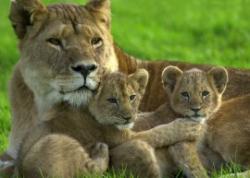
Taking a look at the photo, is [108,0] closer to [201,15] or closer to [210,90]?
[210,90]

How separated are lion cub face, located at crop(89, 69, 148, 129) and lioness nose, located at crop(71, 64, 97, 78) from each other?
14 centimetres

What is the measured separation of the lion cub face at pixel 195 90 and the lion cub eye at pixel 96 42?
1.70 ft

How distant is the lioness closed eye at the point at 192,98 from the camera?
6.77m

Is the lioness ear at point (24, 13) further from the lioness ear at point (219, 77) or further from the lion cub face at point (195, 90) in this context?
the lioness ear at point (219, 77)

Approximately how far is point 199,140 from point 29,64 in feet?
4.42

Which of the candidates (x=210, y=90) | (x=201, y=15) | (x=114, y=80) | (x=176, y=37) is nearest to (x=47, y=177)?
(x=114, y=80)

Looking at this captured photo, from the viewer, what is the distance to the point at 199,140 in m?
7.02

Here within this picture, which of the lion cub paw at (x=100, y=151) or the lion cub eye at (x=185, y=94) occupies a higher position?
the lion cub eye at (x=185, y=94)

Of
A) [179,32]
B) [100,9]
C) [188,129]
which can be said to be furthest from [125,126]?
[179,32]

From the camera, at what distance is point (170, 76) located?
23.4 ft

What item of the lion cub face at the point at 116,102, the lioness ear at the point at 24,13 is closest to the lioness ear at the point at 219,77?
the lion cub face at the point at 116,102

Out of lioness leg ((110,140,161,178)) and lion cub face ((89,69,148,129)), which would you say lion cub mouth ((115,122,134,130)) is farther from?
lioness leg ((110,140,161,178))

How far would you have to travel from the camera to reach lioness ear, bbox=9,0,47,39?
23.4ft

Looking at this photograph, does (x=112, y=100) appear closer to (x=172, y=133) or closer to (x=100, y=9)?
(x=172, y=133)
